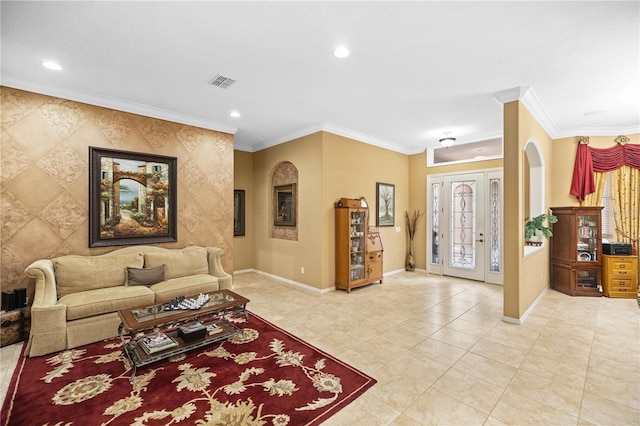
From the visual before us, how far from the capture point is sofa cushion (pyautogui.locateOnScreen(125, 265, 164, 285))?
3879 mm

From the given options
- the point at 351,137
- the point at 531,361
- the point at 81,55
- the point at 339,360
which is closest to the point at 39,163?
the point at 81,55

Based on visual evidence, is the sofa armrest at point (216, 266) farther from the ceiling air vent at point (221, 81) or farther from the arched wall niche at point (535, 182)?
the arched wall niche at point (535, 182)

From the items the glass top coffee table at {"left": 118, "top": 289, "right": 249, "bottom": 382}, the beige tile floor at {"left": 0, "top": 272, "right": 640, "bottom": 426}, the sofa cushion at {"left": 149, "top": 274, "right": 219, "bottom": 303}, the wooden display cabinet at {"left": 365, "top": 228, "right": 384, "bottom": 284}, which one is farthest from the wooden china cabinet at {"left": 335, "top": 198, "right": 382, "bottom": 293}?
the glass top coffee table at {"left": 118, "top": 289, "right": 249, "bottom": 382}

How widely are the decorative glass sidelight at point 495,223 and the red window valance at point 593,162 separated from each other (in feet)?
4.15

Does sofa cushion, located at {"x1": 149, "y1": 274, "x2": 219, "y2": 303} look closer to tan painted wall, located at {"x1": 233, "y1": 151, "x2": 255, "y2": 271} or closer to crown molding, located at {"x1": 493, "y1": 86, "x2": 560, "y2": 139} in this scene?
tan painted wall, located at {"x1": 233, "y1": 151, "x2": 255, "y2": 271}

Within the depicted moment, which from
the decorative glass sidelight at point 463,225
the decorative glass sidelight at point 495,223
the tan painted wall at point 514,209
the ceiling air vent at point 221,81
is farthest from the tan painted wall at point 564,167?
the ceiling air vent at point 221,81

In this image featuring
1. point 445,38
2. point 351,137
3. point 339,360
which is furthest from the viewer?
point 351,137

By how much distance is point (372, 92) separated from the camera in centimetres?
391

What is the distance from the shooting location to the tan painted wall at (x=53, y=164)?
11.4 ft

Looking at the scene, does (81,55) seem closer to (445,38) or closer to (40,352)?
(40,352)

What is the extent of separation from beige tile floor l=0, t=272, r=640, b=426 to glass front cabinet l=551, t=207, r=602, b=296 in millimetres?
297

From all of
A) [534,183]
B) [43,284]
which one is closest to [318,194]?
[43,284]

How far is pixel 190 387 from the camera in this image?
2.44 meters

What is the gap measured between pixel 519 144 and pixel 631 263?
340cm
